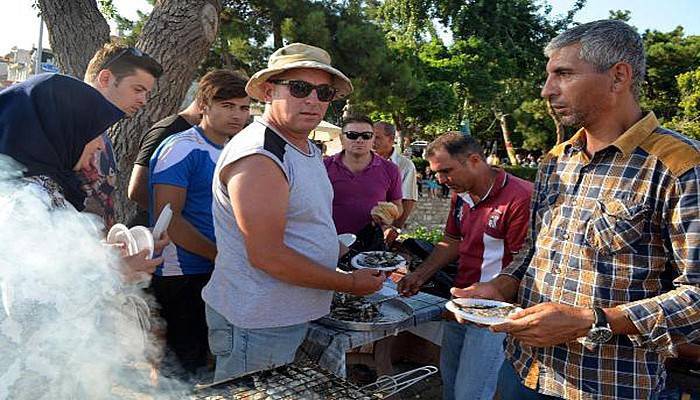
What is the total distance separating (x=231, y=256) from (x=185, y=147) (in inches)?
39.1

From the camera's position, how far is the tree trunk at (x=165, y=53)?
497cm

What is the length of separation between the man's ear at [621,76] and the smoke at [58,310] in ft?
5.56

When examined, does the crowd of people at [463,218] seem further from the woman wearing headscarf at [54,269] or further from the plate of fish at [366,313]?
the plate of fish at [366,313]

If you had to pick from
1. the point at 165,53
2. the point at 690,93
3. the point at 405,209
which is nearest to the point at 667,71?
the point at 690,93

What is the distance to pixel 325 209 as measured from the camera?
217cm

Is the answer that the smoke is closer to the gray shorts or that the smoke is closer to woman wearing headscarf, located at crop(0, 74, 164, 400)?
woman wearing headscarf, located at crop(0, 74, 164, 400)

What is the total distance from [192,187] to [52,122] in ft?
2.96

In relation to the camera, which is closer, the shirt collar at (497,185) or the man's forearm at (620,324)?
the man's forearm at (620,324)

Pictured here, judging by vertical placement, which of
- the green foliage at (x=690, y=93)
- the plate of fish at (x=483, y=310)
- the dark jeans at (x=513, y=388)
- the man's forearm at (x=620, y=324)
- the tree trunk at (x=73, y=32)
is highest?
the green foliage at (x=690, y=93)

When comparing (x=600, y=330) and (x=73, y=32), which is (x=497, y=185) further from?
(x=73, y=32)

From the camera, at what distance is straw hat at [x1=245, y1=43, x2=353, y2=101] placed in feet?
7.11

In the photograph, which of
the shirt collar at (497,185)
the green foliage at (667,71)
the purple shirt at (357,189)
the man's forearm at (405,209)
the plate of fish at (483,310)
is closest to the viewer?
the plate of fish at (483,310)

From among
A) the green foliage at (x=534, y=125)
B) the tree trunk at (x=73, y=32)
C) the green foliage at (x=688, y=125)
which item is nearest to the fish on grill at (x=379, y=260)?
the tree trunk at (x=73, y=32)

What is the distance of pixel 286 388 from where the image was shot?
1661mm
